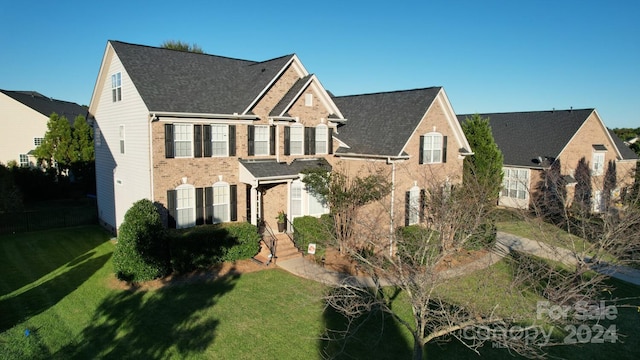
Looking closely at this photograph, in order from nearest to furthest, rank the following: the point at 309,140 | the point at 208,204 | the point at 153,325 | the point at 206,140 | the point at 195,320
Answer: the point at 153,325 → the point at 195,320 → the point at 206,140 → the point at 208,204 → the point at 309,140

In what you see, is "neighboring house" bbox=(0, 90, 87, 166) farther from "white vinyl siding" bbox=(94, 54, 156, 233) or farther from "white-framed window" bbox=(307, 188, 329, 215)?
"white-framed window" bbox=(307, 188, 329, 215)

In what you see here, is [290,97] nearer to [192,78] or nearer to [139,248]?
[192,78]

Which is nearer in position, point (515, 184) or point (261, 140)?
point (261, 140)

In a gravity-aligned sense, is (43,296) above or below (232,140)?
below

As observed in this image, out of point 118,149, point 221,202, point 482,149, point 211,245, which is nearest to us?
point 211,245

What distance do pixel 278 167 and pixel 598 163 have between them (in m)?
30.3

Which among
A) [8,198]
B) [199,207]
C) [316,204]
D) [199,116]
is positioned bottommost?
[316,204]

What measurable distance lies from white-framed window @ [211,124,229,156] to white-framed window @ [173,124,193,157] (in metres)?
1.12

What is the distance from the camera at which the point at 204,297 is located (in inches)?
601

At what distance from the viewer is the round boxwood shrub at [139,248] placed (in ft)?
52.3

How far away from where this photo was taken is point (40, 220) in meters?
24.7

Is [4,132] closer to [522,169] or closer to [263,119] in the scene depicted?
[263,119]

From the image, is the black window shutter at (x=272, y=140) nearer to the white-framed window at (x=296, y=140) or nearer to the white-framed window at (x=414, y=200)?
the white-framed window at (x=296, y=140)

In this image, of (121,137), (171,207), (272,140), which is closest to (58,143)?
(121,137)
